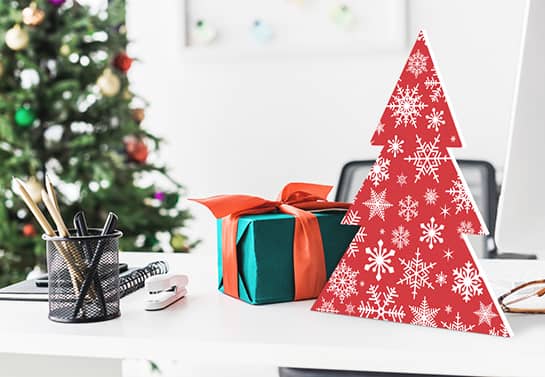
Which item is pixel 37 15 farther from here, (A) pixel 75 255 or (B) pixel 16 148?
(A) pixel 75 255

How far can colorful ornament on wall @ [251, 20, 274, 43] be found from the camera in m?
3.39

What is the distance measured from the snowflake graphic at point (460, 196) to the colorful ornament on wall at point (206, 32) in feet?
8.63

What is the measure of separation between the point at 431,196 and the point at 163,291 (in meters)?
0.44

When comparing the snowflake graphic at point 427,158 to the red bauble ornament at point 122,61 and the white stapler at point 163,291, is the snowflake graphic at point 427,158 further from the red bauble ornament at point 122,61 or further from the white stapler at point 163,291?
the red bauble ornament at point 122,61

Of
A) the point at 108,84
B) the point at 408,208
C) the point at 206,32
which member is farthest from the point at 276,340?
the point at 206,32

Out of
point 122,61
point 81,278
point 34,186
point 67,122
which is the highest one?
point 122,61

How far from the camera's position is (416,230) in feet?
3.22

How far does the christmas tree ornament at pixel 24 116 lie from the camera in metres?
2.59

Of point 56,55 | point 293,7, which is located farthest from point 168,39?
point 56,55

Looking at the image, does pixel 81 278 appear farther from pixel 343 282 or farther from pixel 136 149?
pixel 136 149

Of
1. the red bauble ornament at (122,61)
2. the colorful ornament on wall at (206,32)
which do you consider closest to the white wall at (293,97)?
the colorful ornament on wall at (206,32)

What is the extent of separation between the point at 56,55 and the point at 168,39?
89cm

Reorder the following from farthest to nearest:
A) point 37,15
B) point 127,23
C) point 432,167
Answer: point 127,23 → point 37,15 → point 432,167

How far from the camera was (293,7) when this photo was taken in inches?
133
